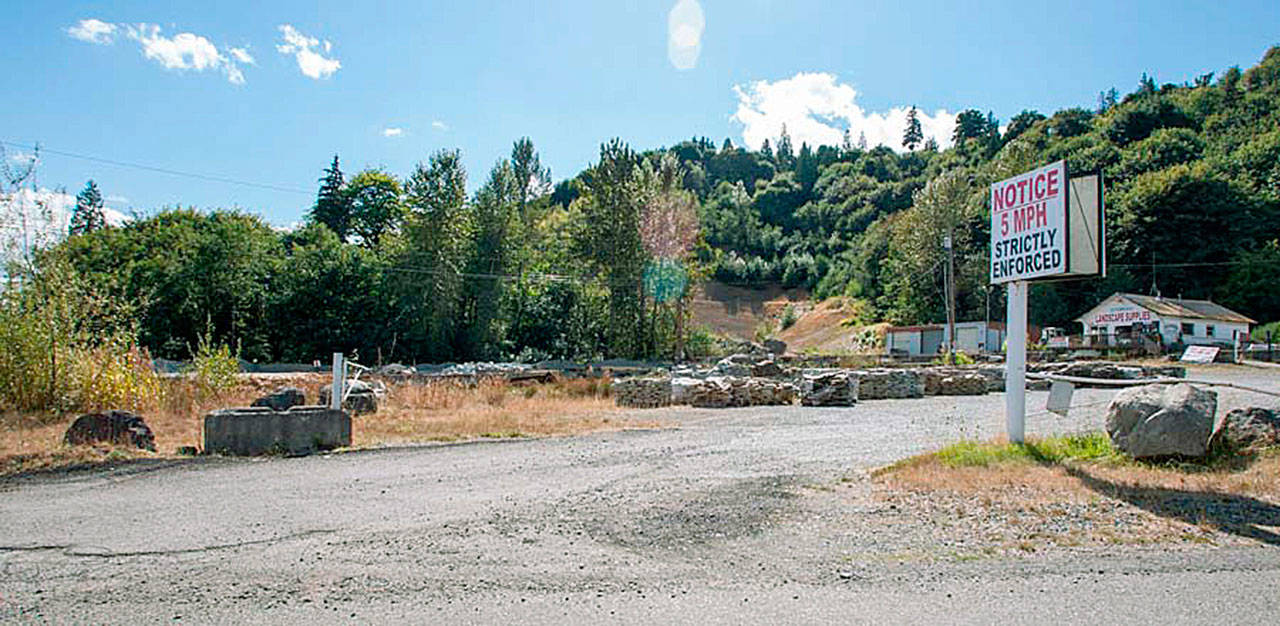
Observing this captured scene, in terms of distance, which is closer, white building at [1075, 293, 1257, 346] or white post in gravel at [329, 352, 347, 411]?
white post in gravel at [329, 352, 347, 411]

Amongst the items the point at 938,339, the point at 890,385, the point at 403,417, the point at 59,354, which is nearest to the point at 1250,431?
the point at 403,417

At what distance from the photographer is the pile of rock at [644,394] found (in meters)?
20.7

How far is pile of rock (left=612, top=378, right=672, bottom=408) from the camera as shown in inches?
814

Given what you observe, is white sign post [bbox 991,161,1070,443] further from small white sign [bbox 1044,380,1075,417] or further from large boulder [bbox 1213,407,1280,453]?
A: large boulder [bbox 1213,407,1280,453]

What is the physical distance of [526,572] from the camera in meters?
5.39

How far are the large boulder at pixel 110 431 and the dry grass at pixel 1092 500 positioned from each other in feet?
34.5

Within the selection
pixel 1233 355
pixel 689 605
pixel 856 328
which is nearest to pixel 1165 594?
pixel 689 605

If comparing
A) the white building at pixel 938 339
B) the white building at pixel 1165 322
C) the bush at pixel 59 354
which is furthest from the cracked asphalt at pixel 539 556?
the white building at pixel 1165 322

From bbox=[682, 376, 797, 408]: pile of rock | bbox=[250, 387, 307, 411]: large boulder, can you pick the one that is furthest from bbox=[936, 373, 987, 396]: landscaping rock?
bbox=[250, 387, 307, 411]: large boulder

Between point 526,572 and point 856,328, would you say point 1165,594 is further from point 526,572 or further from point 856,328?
point 856,328

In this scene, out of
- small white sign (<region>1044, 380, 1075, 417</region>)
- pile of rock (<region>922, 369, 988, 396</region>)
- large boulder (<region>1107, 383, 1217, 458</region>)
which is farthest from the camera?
pile of rock (<region>922, 369, 988, 396</region>)

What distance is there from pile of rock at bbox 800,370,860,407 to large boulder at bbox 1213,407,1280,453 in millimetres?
11567

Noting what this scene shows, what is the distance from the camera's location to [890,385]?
76.9ft

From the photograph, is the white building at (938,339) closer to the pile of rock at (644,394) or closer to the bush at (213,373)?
the pile of rock at (644,394)
